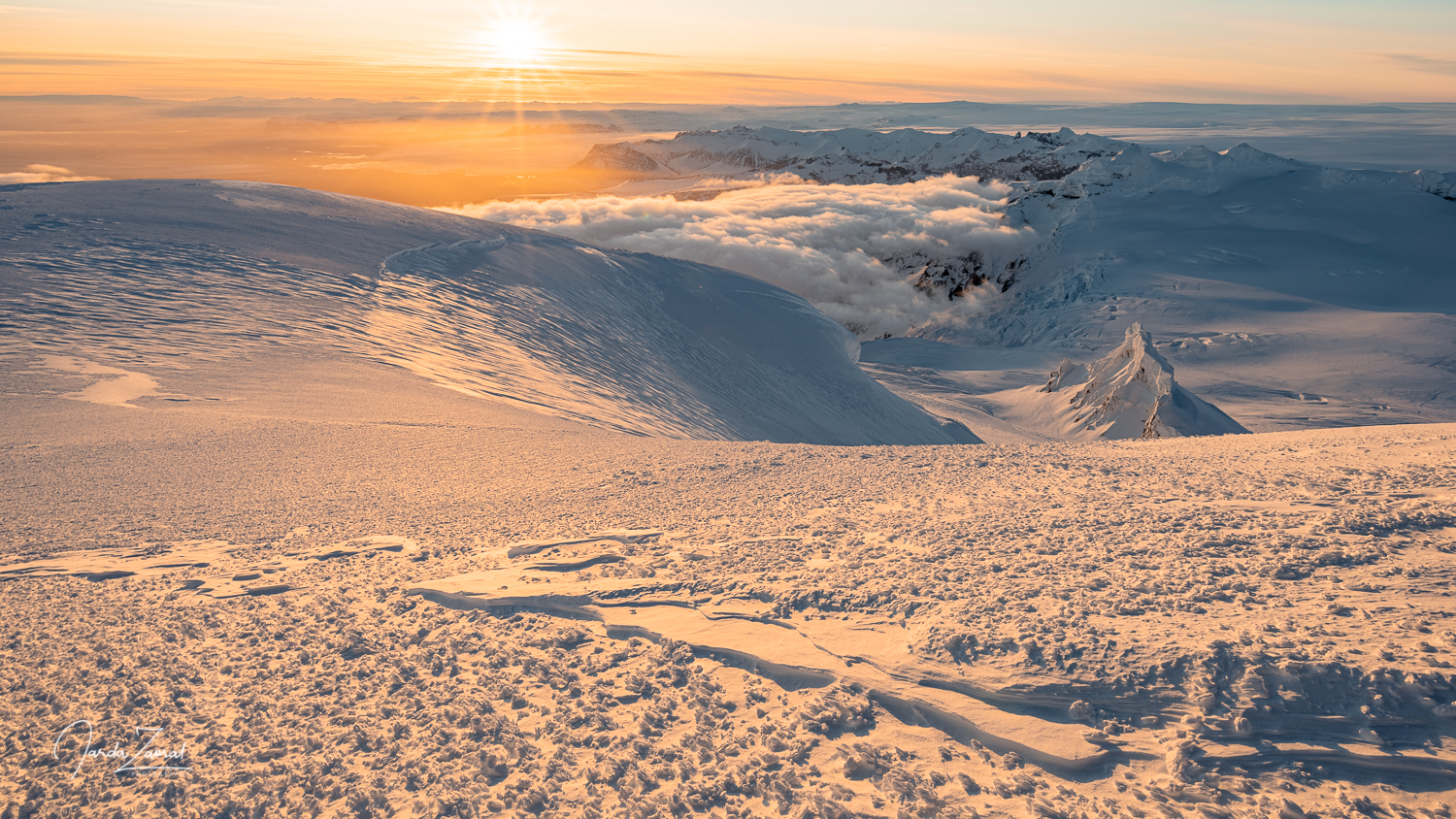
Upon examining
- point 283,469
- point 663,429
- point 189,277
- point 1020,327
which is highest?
point 189,277

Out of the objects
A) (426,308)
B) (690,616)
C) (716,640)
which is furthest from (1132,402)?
(716,640)

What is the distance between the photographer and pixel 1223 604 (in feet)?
A: 10.1

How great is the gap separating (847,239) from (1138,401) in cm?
11329

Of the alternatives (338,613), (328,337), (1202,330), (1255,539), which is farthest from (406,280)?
(1202,330)

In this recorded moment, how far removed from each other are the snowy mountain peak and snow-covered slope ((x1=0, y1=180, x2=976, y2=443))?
14240mm

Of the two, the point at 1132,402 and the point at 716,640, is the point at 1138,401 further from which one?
the point at 716,640

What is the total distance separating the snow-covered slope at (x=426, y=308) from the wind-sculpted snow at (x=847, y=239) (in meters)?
76.2

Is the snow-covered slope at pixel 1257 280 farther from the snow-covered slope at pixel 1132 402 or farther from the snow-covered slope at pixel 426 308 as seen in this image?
the snow-covered slope at pixel 426 308

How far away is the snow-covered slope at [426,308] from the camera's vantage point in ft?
27.2

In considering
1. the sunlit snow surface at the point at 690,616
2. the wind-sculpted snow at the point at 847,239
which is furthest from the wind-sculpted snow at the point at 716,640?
the wind-sculpted snow at the point at 847,239

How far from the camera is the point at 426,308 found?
10977 mm

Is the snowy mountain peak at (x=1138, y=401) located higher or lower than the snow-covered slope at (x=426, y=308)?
lower

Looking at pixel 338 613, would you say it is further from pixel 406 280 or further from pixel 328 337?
pixel 406 280

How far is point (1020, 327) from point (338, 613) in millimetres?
76839
